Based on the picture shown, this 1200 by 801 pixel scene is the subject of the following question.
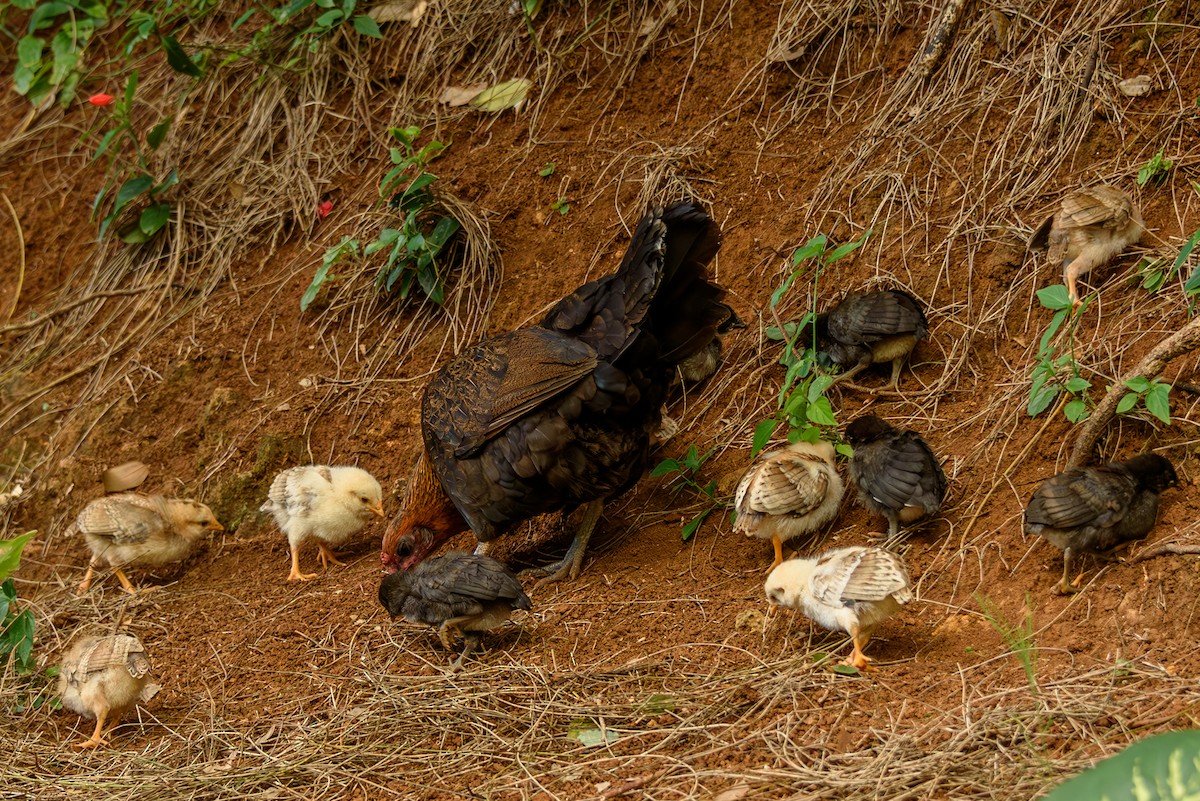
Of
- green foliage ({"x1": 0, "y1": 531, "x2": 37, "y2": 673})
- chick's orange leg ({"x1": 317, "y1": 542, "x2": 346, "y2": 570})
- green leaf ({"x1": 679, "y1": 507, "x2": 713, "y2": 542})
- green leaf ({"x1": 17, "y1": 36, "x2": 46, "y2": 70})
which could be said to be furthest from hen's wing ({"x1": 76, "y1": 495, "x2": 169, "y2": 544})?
green leaf ({"x1": 17, "y1": 36, "x2": 46, "y2": 70})

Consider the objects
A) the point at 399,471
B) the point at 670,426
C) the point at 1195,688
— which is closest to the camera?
the point at 1195,688

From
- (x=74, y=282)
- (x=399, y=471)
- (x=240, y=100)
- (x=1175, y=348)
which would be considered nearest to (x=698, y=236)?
(x=1175, y=348)

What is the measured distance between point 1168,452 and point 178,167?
6506 mm

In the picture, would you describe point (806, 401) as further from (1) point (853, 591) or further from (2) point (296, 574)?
(2) point (296, 574)

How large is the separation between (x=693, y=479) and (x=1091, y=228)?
2155 millimetres

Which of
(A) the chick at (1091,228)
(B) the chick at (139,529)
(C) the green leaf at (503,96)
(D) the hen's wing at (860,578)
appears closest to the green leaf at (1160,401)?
(A) the chick at (1091,228)

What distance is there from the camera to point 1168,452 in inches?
163

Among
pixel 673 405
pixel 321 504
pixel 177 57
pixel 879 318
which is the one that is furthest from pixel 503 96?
pixel 879 318

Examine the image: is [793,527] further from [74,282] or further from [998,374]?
[74,282]

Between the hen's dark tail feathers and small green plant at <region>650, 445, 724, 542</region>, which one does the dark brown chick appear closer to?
the hen's dark tail feathers

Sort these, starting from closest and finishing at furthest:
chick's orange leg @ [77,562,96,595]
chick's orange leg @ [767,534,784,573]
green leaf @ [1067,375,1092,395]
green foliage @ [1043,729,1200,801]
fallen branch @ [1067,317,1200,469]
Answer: green foliage @ [1043,729,1200,801]
fallen branch @ [1067,317,1200,469]
green leaf @ [1067,375,1092,395]
chick's orange leg @ [767,534,784,573]
chick's orange leg @ [77,562,96,595]

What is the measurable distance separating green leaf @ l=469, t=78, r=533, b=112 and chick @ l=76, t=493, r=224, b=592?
3.14m

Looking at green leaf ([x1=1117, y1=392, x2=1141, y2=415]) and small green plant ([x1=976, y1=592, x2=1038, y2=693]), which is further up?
green leaf ([x1=1117, y1=392, x2=1141, y2=415])

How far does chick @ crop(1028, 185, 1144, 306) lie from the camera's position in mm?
4566
